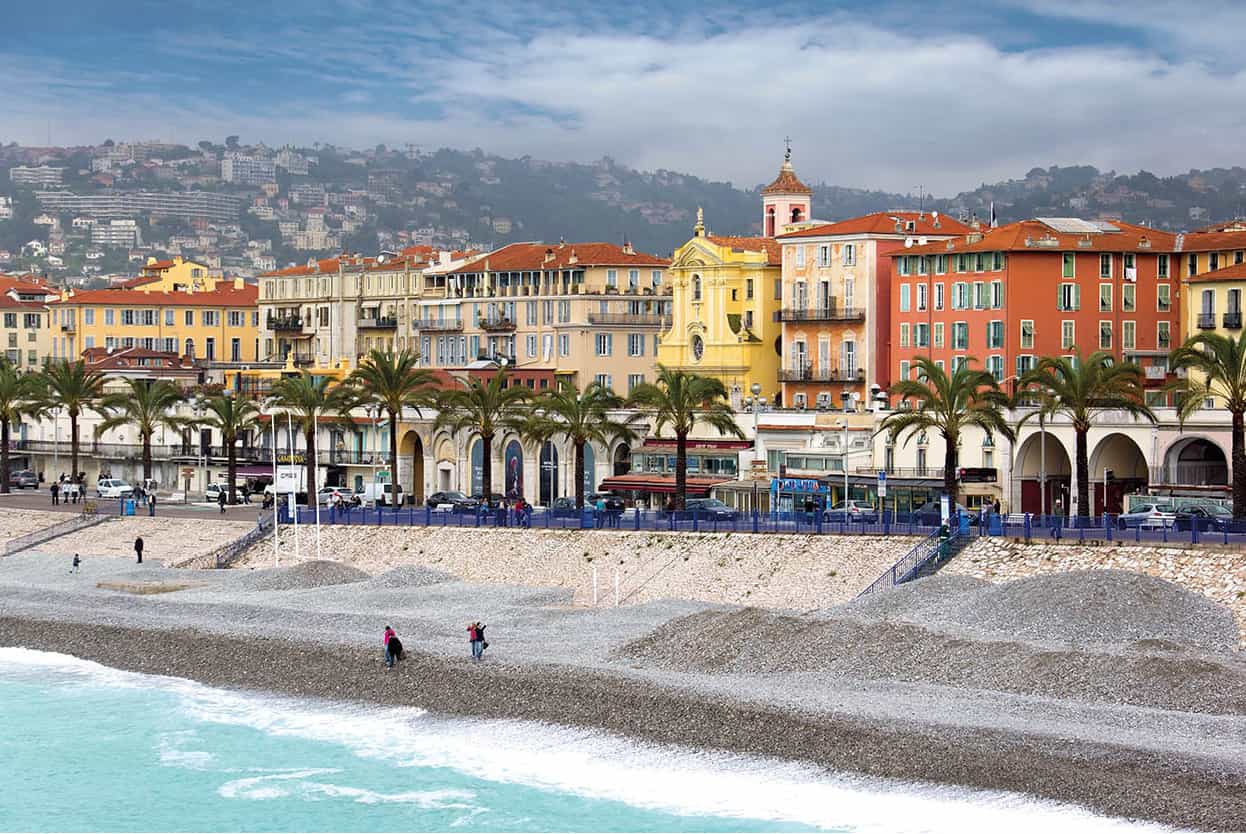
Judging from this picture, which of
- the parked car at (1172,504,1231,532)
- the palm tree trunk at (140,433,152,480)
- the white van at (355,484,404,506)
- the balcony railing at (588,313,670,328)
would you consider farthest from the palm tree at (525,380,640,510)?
the balcony railing at (588,313,670,328)

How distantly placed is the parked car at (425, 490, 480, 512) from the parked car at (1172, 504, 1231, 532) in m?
27.3

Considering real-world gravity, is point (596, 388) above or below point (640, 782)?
above

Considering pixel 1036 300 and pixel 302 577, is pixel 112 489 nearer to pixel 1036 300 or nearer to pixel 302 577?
pixel 302 577

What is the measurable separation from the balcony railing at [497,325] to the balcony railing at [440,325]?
2461 millimetres

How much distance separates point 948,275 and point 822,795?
55879 millimetres

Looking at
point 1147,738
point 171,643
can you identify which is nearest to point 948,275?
point 171,643

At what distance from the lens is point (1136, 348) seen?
309 ft

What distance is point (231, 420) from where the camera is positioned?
9838 centimetres

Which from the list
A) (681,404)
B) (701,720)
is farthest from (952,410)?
(701,720)

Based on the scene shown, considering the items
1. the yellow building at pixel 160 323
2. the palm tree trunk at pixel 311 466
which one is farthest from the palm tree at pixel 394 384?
the yellow building at pixel 160 323

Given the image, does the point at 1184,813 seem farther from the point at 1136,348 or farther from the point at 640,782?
the point at 1136,348

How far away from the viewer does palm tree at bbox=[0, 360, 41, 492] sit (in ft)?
347

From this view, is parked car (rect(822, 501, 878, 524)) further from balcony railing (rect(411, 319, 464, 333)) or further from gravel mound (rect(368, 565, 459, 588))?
balcony railing (rect(411, 319, 464, 333))

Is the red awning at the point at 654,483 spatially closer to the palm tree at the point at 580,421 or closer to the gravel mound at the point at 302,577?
the palm tree at the point at 580,421
